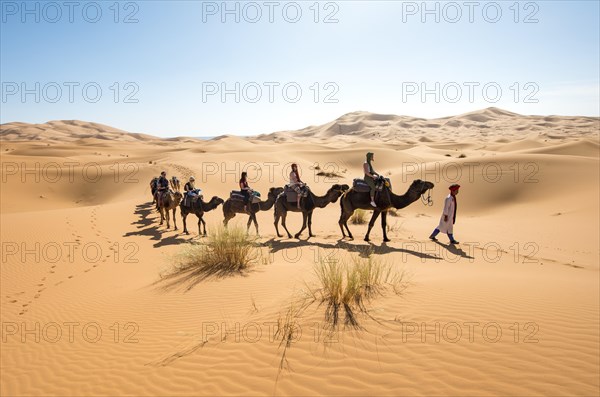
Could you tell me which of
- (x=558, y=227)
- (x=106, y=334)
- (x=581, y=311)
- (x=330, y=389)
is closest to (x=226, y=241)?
(x=106, y=334)

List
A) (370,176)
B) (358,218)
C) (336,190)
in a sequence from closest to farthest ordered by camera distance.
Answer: (370,176)
(336,190)
(358,218)

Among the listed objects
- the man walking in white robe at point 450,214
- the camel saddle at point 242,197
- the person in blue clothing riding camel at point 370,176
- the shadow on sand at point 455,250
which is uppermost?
the person in blue clothing riding camel at point 370,176

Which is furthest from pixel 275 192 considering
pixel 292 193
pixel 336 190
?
pixel 336 190

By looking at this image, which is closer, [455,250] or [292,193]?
[455,250]

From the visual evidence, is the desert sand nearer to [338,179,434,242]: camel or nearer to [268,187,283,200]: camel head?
[338,179,434,242]: camel

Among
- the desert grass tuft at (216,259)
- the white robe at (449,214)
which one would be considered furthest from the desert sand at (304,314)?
the white robe at (449,214)

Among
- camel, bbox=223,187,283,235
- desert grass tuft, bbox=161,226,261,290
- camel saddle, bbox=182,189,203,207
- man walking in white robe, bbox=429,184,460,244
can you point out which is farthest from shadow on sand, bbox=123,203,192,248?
man walking in white robe, bbox=429,184,460,244

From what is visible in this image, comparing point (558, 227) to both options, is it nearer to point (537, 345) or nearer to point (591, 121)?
point (537, 345)

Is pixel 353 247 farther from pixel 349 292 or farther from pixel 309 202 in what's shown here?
pixel 349 292

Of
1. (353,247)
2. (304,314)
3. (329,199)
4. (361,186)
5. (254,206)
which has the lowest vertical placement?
(353,247)

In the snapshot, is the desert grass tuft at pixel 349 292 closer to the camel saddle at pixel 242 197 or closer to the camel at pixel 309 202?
the camel at pixel 309 202

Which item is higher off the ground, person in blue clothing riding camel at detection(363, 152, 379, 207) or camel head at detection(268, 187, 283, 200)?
person in blue clothing riding camel at detection(363, 152, 379, 207)

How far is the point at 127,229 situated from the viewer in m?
15.9

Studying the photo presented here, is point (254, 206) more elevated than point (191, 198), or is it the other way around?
point (191, 198)
